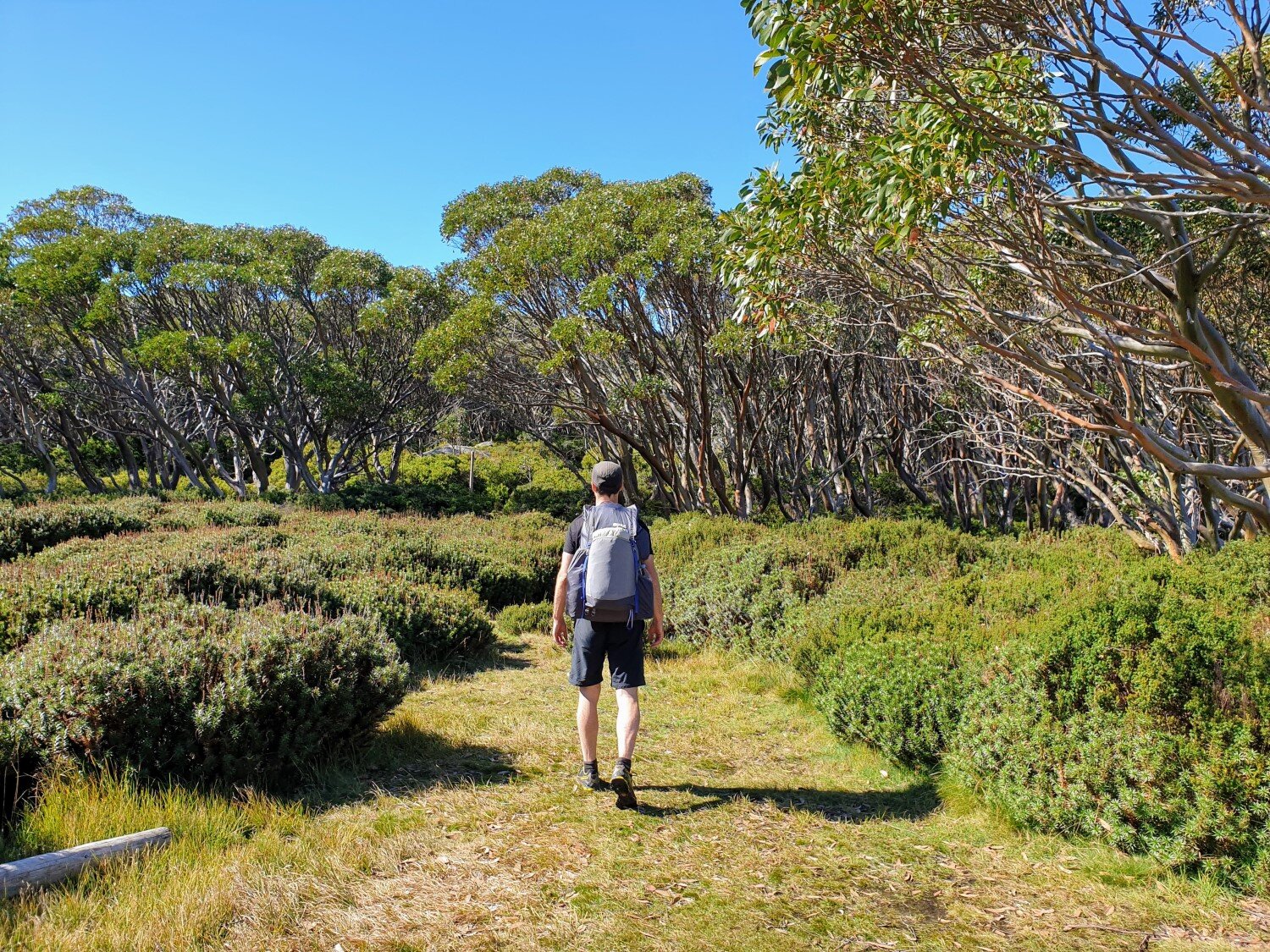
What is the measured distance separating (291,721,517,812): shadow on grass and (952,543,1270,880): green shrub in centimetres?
313

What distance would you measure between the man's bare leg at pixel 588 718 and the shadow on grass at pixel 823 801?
1.48 feet

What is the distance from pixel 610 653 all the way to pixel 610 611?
0.31 metres

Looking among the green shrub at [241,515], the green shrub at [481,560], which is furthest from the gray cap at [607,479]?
the green shrub at [241,515]

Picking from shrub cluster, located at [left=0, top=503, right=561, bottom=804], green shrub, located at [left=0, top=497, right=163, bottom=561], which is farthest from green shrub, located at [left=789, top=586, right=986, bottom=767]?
green shrub, located at [left=0, top=497, right=163, bottom=561]

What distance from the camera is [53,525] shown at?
12.5m

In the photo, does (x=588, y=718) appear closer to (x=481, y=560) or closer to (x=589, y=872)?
(x=589, y=872)

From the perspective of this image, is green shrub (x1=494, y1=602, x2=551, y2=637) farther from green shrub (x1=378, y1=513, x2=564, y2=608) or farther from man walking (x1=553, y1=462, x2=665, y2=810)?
man walking (x1=553, y1=462, x2=665, y2=810)

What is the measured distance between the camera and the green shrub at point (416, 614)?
26.8 feet

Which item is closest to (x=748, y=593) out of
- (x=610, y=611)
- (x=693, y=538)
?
(x=693, y=538)

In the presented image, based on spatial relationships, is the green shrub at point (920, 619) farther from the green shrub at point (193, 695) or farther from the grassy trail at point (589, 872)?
the green shrub at point (193, 695)

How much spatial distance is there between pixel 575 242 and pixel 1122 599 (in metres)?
12.7

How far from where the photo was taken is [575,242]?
15.3 m

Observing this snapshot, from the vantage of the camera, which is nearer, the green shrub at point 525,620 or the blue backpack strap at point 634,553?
the blue backpack strap at point 634,553

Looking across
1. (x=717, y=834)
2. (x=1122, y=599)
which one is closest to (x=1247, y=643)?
(x=1122, y=599)
